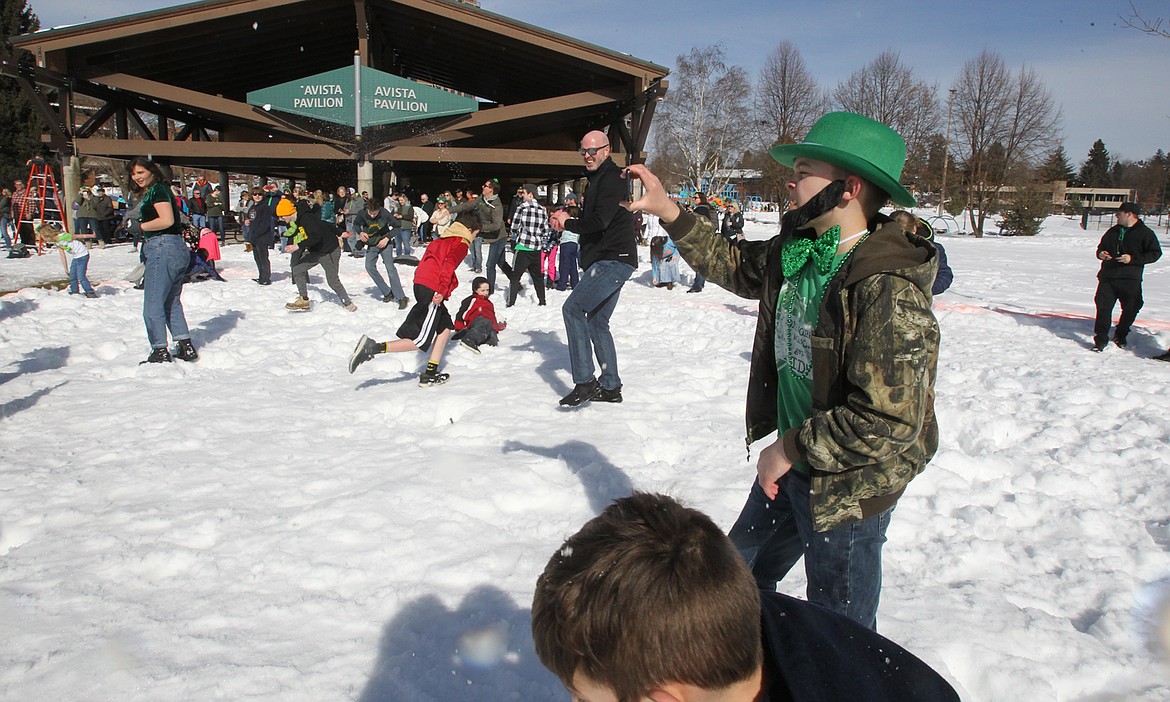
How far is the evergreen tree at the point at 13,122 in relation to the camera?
100 ft

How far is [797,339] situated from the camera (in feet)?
6.97

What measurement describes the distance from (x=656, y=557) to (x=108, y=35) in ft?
59.9

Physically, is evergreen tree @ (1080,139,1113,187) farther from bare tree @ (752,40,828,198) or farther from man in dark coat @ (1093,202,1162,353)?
man in dark coat @ (1093,202,1162,353)

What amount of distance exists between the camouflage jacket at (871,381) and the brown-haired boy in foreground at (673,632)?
0.67m

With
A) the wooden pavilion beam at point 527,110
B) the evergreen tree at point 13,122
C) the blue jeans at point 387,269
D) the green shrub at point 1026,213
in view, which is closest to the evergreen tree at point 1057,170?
the green shrub at point 1026,213

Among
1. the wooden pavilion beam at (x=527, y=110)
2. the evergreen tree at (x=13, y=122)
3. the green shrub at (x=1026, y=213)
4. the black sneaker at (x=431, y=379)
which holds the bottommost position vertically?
the black sneaker at (x=431, y=379)

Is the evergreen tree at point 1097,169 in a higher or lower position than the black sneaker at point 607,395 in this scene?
higher

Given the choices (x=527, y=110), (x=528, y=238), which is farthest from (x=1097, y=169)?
(x=528, y=238)

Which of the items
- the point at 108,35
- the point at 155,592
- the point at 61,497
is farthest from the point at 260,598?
the point at 108,35

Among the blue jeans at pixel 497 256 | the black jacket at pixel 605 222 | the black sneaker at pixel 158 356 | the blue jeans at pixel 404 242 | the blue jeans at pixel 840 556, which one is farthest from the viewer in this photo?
the blue jeans at pixel 404 242

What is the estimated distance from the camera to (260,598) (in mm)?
2873

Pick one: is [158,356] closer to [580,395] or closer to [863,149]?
[580,395]

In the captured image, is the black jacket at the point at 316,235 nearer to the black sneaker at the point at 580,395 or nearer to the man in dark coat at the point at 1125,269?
the black sneaker at the point at 580,395

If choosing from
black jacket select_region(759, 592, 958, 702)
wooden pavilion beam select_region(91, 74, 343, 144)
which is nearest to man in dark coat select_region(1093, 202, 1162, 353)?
black jacket select_region(759, 592, 958, 702)
